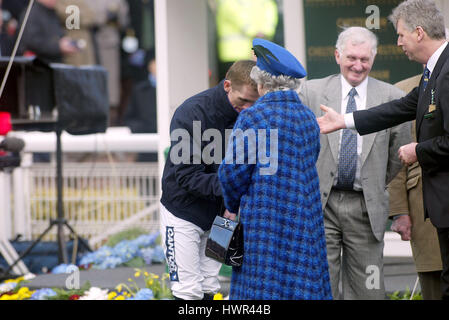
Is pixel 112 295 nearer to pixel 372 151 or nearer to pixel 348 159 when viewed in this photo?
pixel 348 159

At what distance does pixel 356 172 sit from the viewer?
16.0 ft

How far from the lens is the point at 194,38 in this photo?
7668 mm

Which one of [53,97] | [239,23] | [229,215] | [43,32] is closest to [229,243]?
[229,215]

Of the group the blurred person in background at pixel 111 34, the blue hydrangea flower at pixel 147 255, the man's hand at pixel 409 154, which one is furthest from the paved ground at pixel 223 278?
the blurred person in background at pixel 111 34

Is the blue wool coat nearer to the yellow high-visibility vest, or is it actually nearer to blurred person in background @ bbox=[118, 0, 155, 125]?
the yellow high-visibility vest

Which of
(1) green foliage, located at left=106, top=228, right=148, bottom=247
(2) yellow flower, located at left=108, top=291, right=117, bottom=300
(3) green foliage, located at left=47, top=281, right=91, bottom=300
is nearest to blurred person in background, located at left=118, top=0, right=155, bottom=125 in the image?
(1) green foliage, located at left=106, top=228, right=148, bottom=247

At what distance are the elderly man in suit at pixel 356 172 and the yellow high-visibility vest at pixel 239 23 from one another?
6067 mm

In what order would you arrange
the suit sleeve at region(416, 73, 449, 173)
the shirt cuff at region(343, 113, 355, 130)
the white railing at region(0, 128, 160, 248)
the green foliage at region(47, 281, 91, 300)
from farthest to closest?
1. the white railing at region(0, 128, 160, 248)
2. the green foliage at region(47, 281, 91, 300)
3. the shirt cuff at region(343, 113, 355, 130)
4. the suit sleeve at region(416, 73, 449, 173)

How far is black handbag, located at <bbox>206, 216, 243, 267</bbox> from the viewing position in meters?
3.92

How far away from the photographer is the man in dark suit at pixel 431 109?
4164 mm

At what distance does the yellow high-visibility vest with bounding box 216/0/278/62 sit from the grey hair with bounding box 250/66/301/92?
705 centimetres

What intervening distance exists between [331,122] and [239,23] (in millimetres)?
6909

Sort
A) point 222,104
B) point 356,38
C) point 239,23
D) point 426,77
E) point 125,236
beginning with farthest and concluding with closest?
point 239,23
point 125,236
point 356,38
point 222,104
point 426,77

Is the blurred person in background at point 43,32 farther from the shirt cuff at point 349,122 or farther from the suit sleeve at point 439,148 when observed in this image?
the suit sleeve at point 439,148
